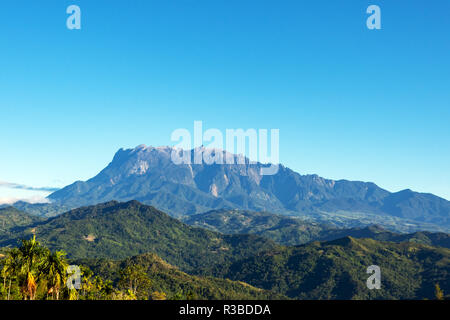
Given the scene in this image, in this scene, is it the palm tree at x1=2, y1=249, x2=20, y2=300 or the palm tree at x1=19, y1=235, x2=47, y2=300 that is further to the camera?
the palm tree at x1=2, y1=249, x2=20, y2=300

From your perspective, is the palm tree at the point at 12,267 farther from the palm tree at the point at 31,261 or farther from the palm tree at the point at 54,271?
the palm tree at the point at 54,271

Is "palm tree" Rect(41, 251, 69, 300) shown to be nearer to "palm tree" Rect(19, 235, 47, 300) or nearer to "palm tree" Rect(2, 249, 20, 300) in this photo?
"palm tree" Rect(19, 235, 47, 300)

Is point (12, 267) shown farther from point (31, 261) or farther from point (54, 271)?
point (54, 271)

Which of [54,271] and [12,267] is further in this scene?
[12,267]

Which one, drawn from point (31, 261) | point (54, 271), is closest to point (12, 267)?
point (31, 261)

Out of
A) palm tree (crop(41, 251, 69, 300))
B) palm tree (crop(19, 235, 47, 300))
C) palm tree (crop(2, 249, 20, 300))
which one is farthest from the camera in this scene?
palm tree (crop(2, 249, 20, 300))

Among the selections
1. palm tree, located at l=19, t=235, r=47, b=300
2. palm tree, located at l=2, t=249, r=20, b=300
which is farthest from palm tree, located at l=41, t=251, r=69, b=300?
palm tree, located at l=2, t=249, r=20, b=300

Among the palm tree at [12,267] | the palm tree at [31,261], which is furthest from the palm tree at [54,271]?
the palm tree at [12,267]

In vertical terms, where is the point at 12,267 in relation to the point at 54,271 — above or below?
above

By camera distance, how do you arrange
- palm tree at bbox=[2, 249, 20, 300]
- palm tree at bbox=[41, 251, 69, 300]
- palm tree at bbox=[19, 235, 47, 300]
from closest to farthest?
1. palm tree at bbox=[19, 235, 47, 300]
2. palm tree at bbox=[41, 251, 69, 300]
3. palm tree at bbox=[2, 249, 20, 300]

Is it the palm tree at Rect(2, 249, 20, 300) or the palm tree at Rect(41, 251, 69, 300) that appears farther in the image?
the palm tree at Rect(2, 249, 20, 300)

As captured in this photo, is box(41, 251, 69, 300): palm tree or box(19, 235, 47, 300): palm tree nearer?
box(19, 235, 47, 300): palm tree
